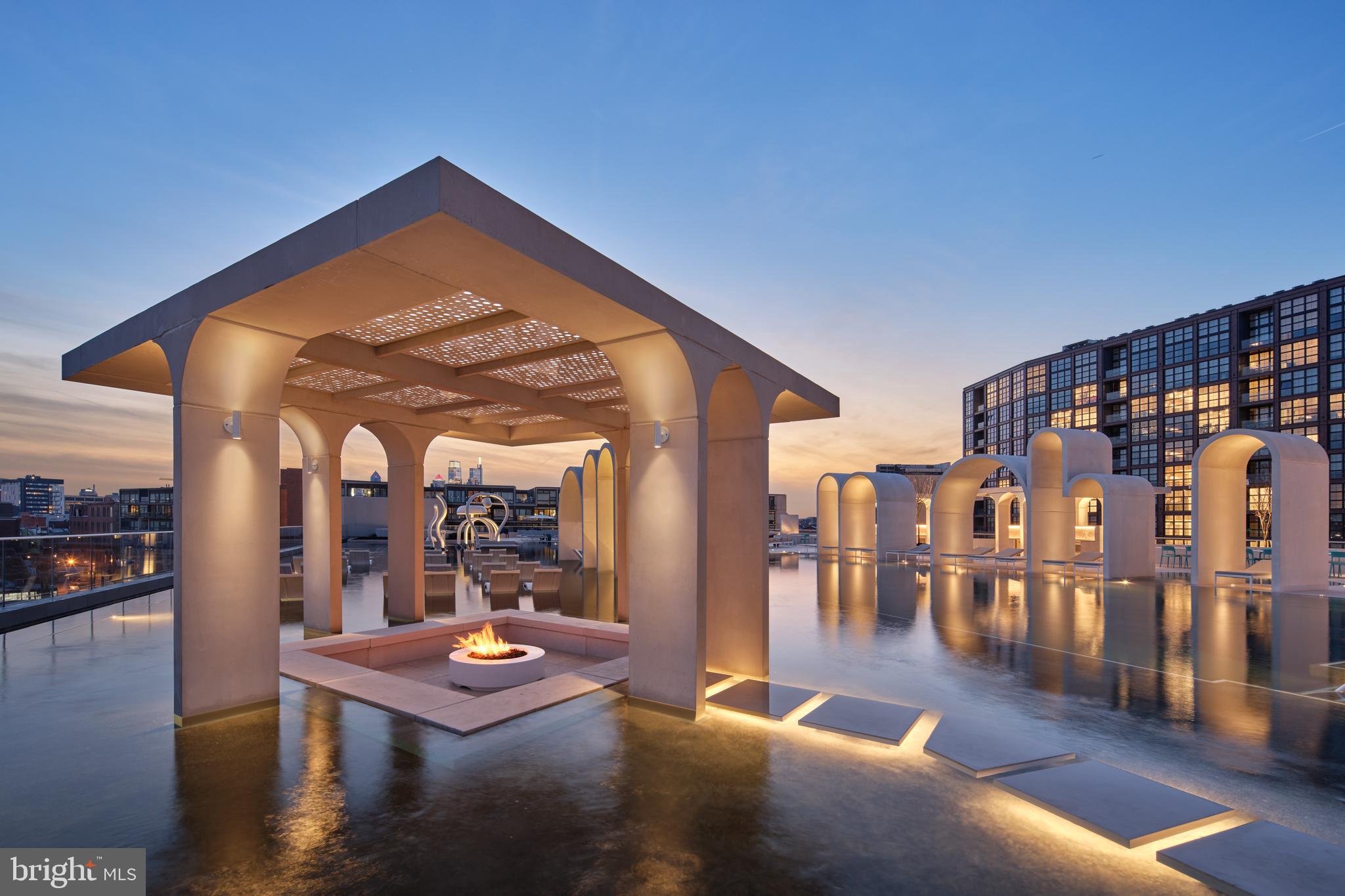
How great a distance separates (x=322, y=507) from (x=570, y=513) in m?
18.2

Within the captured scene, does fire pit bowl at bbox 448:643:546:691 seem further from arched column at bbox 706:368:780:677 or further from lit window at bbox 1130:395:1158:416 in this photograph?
lit window at bbox 1130:395:1158:416

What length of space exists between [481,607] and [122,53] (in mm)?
11963

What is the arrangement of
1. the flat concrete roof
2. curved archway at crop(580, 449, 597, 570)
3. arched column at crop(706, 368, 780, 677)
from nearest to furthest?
the flat concrete roof, arched column at crop(706, 368, 780, 677), curved archway at crop(580, 449, 597, 570)

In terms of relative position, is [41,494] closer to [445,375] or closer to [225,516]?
[445,375]

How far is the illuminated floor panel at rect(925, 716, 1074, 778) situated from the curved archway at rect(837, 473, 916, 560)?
73.5 feet

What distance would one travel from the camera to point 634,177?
53.8ft

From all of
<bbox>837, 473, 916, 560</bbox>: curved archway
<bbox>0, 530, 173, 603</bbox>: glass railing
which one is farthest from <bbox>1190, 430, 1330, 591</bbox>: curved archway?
<bbox>0, 530, 173, 603</bbox>: glass railing

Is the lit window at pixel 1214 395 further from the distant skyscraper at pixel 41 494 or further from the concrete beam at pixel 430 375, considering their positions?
the distant skyscraper at pixel 41 494

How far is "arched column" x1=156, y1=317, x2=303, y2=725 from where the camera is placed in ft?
19.9

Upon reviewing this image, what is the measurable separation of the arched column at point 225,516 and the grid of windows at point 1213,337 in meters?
69.1

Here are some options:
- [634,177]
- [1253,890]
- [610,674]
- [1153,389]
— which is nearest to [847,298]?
[634,177]

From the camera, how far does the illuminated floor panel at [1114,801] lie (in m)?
4.09

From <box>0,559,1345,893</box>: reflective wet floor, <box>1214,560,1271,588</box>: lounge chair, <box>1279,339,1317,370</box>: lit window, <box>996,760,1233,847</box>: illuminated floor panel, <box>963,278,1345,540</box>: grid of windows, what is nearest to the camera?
<box>0,559,1345,893</box>: reflective wet floor

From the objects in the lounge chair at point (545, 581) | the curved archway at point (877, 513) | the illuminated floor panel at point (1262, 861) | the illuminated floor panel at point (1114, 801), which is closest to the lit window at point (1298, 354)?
the curved archway at point (877, 513)
